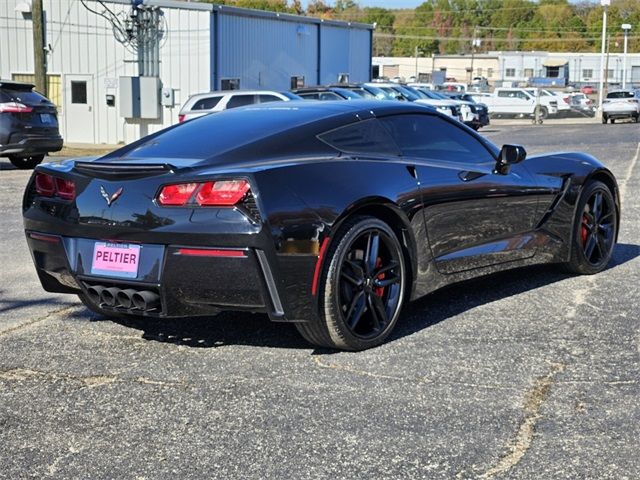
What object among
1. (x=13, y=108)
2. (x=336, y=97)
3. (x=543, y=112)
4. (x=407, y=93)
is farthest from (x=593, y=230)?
(x=543, y=112)

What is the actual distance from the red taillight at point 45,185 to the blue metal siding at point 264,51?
76.6 ft

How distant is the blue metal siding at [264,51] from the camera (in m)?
28.9

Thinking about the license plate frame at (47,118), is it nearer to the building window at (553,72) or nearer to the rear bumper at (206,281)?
the rear bumper at (206,281)

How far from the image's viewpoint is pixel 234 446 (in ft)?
12.1

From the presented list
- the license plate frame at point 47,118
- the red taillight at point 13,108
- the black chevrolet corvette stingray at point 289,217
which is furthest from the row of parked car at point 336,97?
the black chevrolet corvette stingray at point 289,217

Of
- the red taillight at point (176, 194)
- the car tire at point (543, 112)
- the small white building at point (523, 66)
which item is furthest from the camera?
the small white building at point (523, 66)

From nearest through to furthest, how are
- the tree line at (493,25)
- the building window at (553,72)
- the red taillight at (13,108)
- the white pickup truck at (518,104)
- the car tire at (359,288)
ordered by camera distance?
the car tire at (359,288) → the red taillight at (13,108) → the white pickup truck at (518,104) → the building window at (553,72) → the tree line at (493,25)

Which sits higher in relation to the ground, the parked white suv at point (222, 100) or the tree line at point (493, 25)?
the tree line at point (493, 25)

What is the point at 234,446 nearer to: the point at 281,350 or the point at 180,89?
the point at 281,350

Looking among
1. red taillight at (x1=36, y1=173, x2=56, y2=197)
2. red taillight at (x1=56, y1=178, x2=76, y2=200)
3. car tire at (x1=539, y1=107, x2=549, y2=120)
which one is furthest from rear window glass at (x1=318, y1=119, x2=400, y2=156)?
car tire at (x1=539, y1=107, x2=549, y2=120)

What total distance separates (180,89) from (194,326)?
2382cm

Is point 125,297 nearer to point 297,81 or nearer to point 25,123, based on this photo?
point 25,123

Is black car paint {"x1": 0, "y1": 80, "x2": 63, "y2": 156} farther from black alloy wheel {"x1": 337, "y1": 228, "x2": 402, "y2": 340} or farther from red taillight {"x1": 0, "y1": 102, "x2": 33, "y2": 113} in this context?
black alloy wheel {"x1": 337, "y1": 228, "x2": 402, "y2": 340}

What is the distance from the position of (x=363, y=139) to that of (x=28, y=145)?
1164 centimetres
